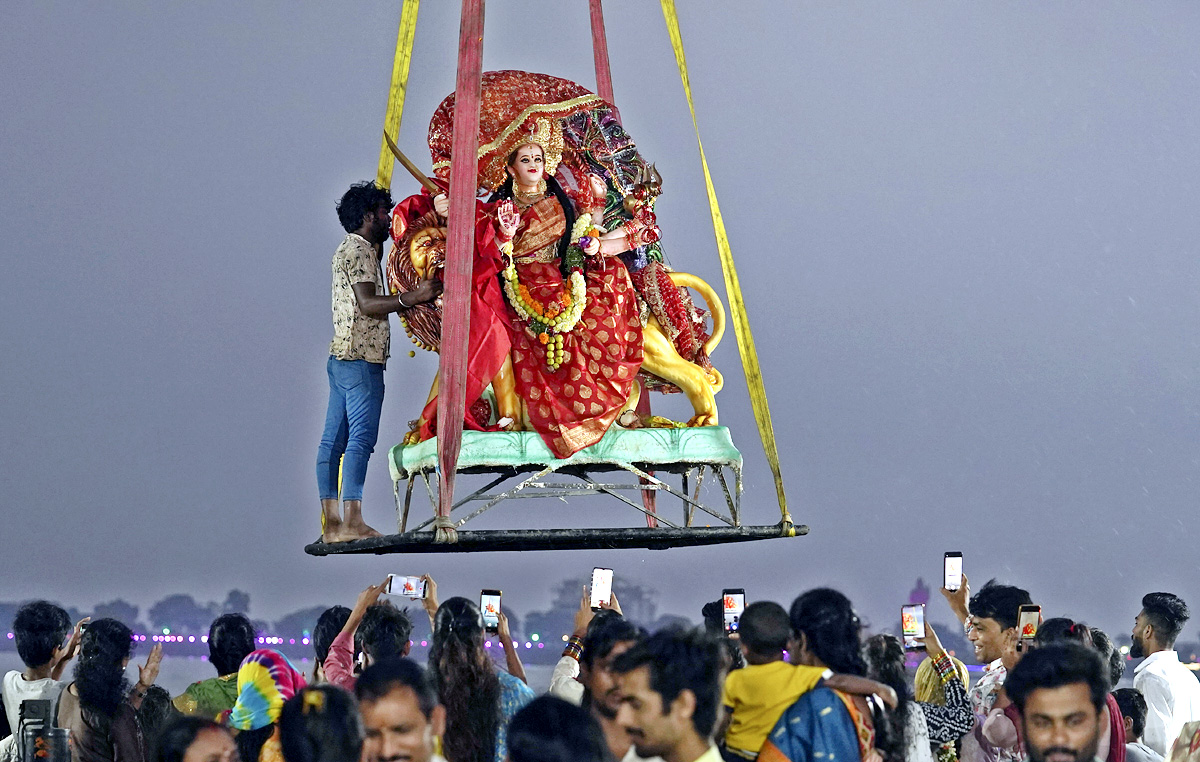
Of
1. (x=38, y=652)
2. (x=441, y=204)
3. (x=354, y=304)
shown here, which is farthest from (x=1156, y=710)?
(x=38, y=652)

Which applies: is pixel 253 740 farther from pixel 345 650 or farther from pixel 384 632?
pixel 345 650

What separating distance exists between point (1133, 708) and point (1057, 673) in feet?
6.88

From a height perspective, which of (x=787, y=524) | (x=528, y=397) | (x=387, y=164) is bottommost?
(x=787, y=524)

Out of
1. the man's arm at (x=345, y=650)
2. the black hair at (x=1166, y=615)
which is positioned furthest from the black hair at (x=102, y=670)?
the black hair at (x=1166, y=615)

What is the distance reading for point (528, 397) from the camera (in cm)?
674

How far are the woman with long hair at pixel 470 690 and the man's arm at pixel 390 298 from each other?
2798 millimetres

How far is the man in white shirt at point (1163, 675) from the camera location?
536cm

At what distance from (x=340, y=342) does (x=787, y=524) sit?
2.31 m

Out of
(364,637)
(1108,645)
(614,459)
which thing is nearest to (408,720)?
(364,637)

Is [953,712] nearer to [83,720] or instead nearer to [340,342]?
[83,720]

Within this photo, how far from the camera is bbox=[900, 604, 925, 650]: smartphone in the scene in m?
4.74

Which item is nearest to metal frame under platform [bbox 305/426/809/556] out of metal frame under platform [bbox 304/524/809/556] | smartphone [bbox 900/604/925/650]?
metal frame under platform [bbox 304/524/809/556]

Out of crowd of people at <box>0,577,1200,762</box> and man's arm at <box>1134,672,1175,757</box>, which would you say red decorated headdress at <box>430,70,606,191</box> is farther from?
man's arm at <box>1134,672,1175,757</box>

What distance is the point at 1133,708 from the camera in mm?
4977
